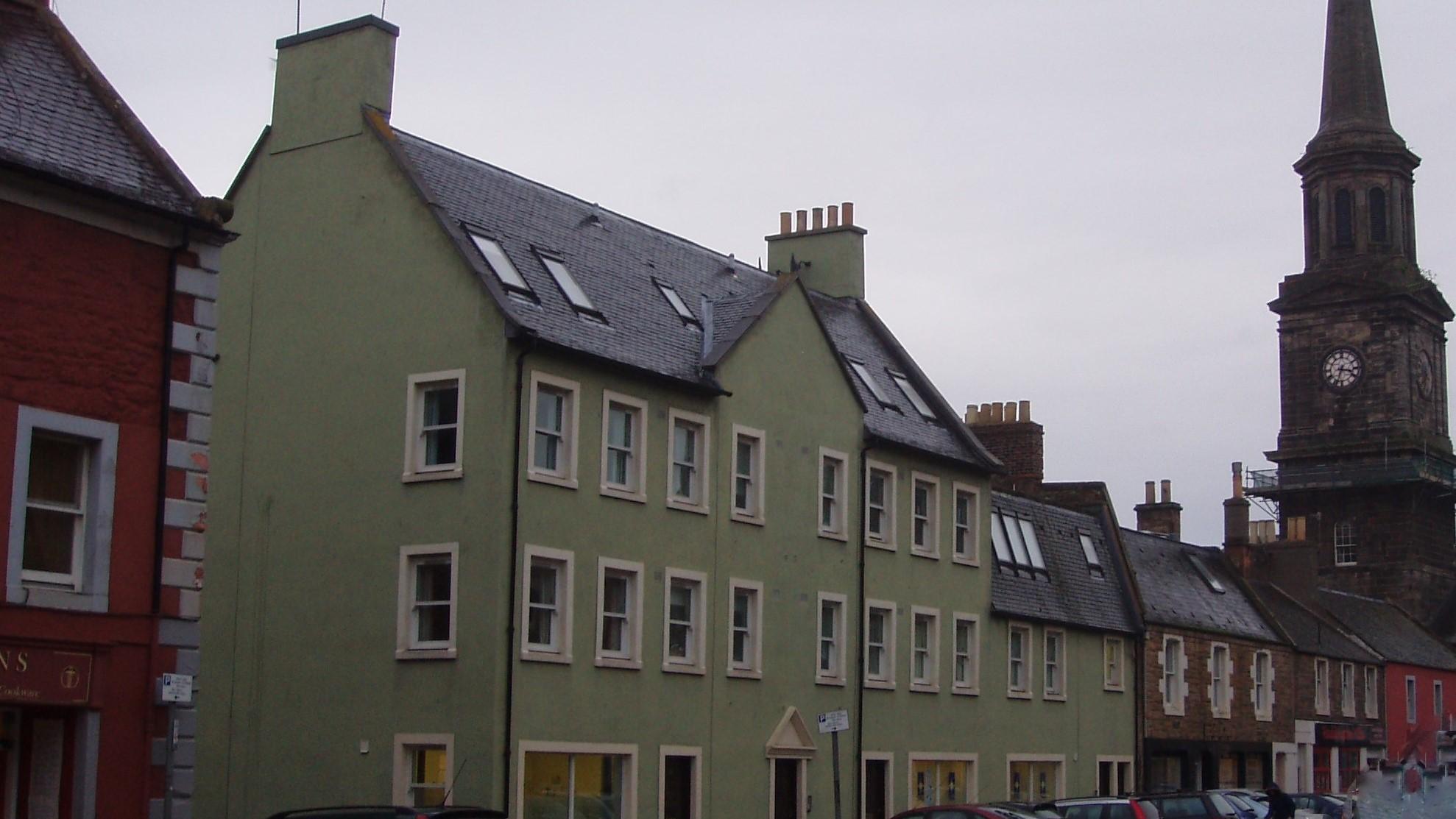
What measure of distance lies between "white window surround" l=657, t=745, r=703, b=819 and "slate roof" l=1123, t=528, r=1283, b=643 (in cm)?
2056

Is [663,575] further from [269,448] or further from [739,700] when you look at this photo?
[269,448]

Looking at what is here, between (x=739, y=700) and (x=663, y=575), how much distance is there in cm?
326

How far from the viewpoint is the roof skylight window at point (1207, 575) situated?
58156mm

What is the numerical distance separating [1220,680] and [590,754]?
2863 cm

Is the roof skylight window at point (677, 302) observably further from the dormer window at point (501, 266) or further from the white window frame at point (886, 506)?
the white window frame at point (886, 506)

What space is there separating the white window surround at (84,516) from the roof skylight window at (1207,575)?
42688 mm

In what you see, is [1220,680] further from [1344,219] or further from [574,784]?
[1344,219]

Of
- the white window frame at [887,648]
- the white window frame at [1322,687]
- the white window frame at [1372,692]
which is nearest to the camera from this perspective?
the white window frame at [887,648]

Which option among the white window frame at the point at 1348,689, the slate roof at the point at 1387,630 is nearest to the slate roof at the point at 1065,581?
the white window frame at the point at 1348,689

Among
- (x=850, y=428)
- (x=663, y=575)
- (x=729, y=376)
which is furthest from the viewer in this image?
(x=850, y=428)

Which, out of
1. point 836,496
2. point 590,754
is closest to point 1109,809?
point 836,496

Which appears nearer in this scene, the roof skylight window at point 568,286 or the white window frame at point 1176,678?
the roof skylight window at point 568,286

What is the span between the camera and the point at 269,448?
32.8 metres

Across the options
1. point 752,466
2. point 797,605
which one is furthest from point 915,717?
point 752,466
